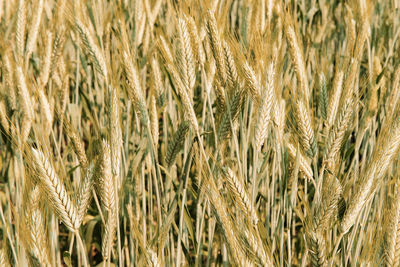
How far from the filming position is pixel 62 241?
7.34ft

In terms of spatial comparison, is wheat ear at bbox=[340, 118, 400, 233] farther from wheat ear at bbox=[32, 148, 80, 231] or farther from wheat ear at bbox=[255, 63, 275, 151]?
wheat ear at bbox=[32, 148, 80, 231]

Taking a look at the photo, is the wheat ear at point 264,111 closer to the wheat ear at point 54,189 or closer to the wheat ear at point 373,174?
the wheat ear at point 373,174

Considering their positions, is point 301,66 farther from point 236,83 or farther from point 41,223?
point 41,223

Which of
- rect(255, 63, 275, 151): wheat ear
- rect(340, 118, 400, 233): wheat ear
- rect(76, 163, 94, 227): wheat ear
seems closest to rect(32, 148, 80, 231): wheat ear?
rect(76, 163, 94, 227): wheat ear

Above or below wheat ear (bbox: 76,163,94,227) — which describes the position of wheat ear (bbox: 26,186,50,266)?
below

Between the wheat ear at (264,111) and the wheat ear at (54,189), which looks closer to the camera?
the wheat ear at (54,189)

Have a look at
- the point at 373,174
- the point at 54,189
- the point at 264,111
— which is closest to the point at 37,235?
the point at 54,189

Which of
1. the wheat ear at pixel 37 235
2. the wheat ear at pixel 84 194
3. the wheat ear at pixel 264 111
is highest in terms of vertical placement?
the wheat ear at pixel 264 111

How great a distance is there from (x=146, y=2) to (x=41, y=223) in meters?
0.93

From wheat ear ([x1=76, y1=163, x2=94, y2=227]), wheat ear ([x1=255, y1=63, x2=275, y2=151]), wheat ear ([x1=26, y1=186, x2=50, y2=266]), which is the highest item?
wheat ear ([x1=255, y1=63, x2=275, y2=151])

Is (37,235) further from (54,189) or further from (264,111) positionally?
(264,111)

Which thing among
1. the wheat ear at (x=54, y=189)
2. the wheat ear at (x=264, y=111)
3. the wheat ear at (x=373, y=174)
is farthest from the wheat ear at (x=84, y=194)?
the wheat ear at (x=373, y=174)

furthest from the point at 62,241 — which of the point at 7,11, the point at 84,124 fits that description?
the point at 7,11

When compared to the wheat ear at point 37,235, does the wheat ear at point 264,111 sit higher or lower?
higher
